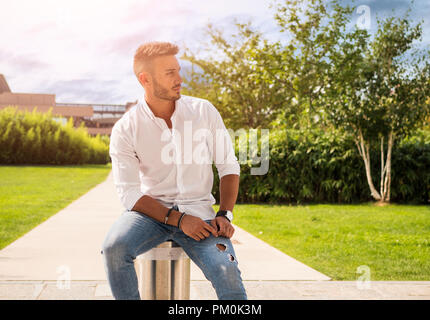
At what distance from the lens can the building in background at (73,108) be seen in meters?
50.7

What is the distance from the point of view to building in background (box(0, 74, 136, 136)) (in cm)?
5069

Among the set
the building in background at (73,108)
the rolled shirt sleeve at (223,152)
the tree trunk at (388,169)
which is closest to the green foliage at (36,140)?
the tree trunk at (388,169)

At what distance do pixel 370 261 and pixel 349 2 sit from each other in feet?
30.7

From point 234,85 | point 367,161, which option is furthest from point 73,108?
point 367,161

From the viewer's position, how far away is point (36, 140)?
24.9m

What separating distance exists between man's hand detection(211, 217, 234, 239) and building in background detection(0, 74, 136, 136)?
4956cm

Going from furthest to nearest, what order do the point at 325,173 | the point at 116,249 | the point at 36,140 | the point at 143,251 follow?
1. the point at 36,140
2. the point at 325,173
3. the point at 143,251
4. the point at 116,249

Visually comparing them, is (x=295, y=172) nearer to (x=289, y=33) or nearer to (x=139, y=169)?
(x=289, y=33)

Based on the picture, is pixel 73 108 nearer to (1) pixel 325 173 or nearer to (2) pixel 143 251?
(1) pixel 325 173

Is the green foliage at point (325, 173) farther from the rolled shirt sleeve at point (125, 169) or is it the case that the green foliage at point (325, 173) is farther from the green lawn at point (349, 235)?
the rolled shirt sleeve at point (125, 169)

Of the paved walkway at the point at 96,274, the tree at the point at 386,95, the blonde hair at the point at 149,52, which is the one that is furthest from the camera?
the tree at the point at 386,95

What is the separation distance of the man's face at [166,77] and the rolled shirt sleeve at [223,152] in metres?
0.26

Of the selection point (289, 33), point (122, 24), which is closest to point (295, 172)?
point (289, 33)

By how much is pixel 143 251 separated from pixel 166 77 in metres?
0.89
